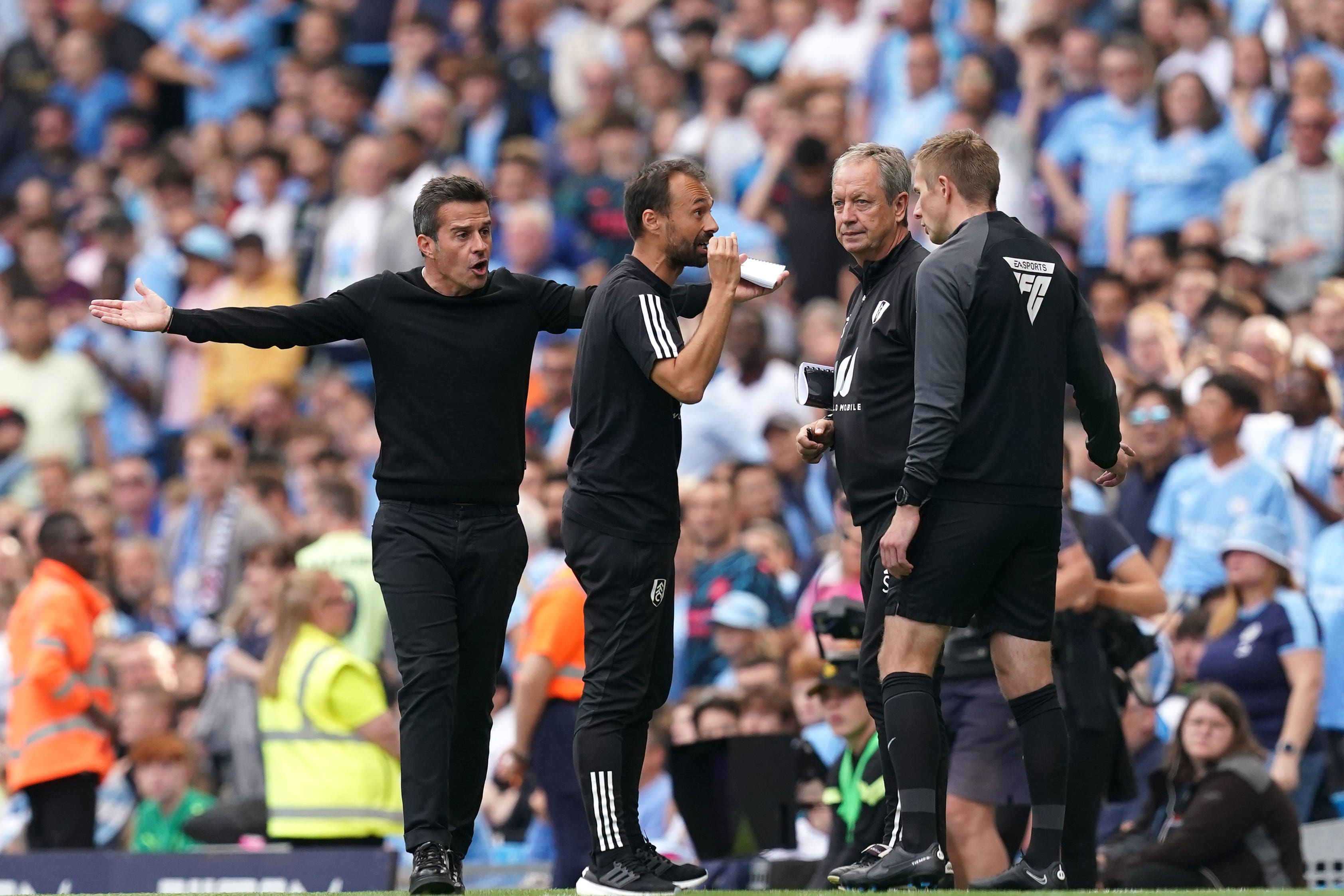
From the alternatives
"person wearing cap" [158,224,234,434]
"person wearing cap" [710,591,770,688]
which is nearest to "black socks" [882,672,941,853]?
"person wearing cap" [710,591,770,688]

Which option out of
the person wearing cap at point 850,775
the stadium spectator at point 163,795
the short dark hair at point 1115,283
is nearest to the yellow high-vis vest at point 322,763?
the stadium spectator at point 163,795

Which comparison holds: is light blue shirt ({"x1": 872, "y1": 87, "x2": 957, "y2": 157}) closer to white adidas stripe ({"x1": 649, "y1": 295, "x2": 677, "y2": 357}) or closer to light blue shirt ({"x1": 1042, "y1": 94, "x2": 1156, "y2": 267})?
light blue shirt ({"x1": 1042, "y1": 94, "x2": 1156, "y2": 267})

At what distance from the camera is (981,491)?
6121mm

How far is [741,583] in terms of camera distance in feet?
34.7

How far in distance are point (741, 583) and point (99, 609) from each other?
3.21m

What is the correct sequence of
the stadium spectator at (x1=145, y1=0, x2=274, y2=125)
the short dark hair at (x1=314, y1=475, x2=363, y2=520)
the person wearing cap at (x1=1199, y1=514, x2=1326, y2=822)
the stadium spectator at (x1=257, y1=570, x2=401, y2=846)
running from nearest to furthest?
the stadium spectator at (x1=257, y1=570, x2=401, y2=846) → the person wearing cap at (x1=1199, y1=514, x2=1326, y2=822) → the short dark hair at (x1=314, y1=475, x2=363, y2=520) → the stadium spectator at (x1=145, y1=0, x2=274, y2=125)

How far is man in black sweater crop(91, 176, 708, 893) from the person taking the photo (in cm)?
660

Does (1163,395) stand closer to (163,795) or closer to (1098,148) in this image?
(1098,148)

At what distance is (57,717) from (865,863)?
5163mm

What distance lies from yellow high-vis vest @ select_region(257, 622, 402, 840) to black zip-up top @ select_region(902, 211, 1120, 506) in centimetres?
369

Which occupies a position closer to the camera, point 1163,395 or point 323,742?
point 323,742

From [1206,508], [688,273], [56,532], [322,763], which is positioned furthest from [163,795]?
[1206,508]

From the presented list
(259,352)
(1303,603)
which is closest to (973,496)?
(1303,603)

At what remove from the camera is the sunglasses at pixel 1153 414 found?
10742mm
